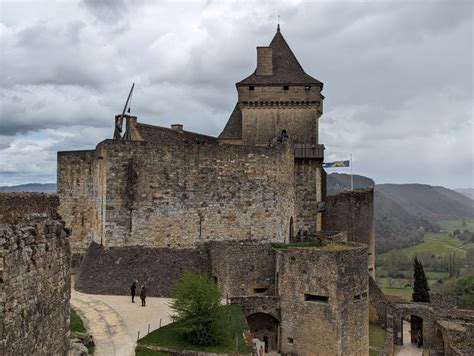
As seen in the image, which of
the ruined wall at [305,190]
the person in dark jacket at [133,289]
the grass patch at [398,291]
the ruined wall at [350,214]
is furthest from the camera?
the grass patch at [398,291]

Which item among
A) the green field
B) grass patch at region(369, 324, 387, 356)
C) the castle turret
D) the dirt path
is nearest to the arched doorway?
the dirt path

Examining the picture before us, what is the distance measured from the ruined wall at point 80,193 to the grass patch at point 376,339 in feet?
49.3

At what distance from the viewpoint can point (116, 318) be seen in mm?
18141

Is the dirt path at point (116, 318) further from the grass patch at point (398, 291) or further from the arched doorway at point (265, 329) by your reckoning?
the grass patch at point (398, 291)

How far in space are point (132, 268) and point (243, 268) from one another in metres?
4.96

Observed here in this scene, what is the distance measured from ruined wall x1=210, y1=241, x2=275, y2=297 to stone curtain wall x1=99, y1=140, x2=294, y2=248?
131cm

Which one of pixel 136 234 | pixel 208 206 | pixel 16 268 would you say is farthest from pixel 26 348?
pixel 208 206

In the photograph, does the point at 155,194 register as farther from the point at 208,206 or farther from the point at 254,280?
the point at 254,280

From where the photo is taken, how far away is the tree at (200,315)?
1681 cm

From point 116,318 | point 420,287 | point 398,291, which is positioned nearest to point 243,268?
point 116,318

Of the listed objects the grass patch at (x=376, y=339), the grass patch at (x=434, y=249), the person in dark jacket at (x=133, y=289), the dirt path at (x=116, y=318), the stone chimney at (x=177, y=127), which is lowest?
the grass patch at (x=376, y=339)

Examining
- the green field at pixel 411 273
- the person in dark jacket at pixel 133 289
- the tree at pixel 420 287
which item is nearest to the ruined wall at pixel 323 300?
the person in dark jacket at pixel 133 289

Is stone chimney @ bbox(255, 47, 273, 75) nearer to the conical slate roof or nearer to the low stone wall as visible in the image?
the conical slate roof

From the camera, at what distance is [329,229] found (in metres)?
34.2
